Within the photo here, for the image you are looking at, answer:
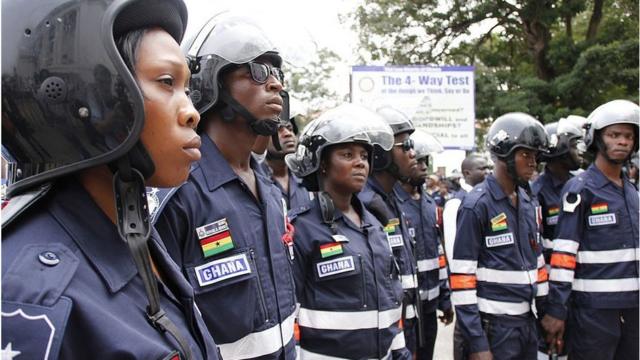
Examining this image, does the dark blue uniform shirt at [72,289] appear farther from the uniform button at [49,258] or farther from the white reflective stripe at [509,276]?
the white reflective stripe at [509,276]

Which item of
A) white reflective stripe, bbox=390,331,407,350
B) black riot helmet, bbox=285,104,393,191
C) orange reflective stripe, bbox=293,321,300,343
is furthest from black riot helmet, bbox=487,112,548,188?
orange reflective stripe, bbox=293,321,300,343

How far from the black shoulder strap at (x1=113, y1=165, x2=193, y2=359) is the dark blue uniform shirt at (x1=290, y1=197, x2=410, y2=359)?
1960 mm

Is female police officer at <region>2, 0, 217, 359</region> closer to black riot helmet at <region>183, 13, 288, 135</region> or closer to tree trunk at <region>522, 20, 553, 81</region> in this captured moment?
black riot helmet at <region>183, 13, 288, 135</region>

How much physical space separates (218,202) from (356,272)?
3.83 ft

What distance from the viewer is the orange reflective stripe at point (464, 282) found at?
183 inches

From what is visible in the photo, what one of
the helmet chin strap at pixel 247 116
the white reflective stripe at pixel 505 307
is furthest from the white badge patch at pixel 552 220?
the helmet chin strap at pixel 247 116

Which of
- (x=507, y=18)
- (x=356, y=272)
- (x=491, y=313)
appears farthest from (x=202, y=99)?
(x=507, y=18)

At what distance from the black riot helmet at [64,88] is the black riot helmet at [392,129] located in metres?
3.53

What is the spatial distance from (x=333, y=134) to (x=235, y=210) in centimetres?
143

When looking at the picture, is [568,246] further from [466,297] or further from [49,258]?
[49,258]

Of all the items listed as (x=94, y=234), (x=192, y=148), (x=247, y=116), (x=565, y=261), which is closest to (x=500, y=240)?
(x=565, y=261)

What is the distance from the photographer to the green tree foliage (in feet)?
53.7

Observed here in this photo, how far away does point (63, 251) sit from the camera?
1.25 m

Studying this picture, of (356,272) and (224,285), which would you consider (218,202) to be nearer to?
(224,285)
